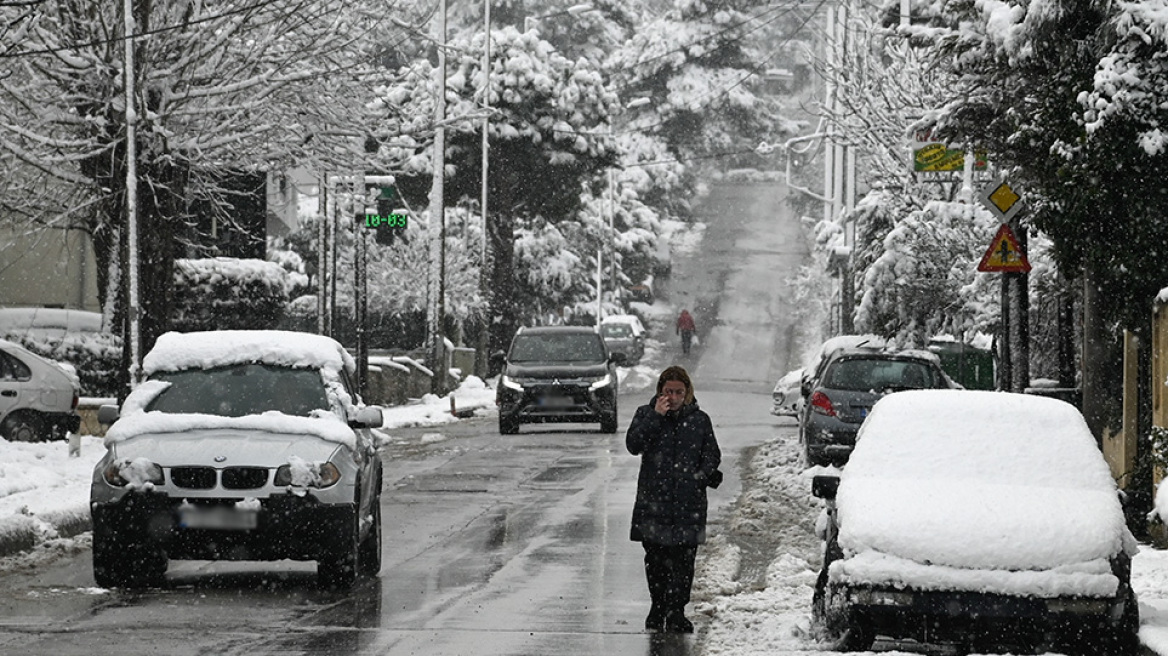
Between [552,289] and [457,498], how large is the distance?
46074 millimetres

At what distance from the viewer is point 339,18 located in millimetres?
29094

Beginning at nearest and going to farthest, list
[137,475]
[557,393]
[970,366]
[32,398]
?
1. [137,475]
2. [32,398]
3. [557,393]
4. [970,366]

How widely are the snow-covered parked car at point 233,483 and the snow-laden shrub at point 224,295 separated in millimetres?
24587

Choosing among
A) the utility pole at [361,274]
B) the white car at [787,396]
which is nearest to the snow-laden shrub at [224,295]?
the utility pole at [361,274]

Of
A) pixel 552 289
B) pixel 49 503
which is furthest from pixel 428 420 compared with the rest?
pixel 552 289

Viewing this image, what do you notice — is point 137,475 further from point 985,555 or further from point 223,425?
point 985,555

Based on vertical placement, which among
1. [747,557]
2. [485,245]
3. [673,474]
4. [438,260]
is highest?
[485,245]

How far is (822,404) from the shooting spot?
22391mm

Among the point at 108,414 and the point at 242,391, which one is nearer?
the point at 108,414

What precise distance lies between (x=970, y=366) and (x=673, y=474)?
21254 millimetres

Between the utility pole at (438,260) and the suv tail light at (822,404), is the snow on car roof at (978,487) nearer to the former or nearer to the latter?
the suv tail light at (822,404)

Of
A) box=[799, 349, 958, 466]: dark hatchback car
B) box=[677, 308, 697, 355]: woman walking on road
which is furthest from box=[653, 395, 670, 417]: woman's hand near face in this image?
box=[677, 308, 697, 355]: woman walking on road

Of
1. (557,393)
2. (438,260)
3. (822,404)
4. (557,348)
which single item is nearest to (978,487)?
(822,404)

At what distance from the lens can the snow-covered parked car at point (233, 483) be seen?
40.4 ft
